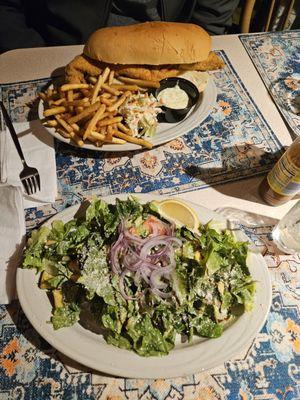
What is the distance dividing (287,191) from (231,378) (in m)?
0.80

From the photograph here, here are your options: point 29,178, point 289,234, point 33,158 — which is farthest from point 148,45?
point 289,234

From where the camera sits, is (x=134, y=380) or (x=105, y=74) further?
(x=105, y=74)

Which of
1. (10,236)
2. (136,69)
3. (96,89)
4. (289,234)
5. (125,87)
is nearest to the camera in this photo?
(10,236)

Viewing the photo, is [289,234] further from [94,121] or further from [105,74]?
[105,74]

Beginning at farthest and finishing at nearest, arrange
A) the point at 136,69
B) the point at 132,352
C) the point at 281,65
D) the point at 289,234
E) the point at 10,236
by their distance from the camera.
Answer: the point at 281,65 → the point at 136,69 → the point at 289,234 → the point at 10,236 → the point at 132,352

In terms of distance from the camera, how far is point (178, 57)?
78.9 inches

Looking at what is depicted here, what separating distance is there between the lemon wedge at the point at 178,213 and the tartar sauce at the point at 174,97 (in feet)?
2.17

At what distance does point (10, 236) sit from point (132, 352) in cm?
67

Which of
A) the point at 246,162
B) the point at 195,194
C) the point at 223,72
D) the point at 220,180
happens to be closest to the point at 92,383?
the point at 195,194

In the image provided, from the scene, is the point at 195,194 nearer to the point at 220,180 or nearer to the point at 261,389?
the point at 220,180

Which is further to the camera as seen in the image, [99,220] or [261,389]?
[99,220]

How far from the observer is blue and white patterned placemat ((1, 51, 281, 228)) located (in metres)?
1.65

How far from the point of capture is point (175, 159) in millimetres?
1763

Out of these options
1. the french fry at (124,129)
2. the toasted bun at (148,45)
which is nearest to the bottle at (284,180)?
the french fry at (124,129)
